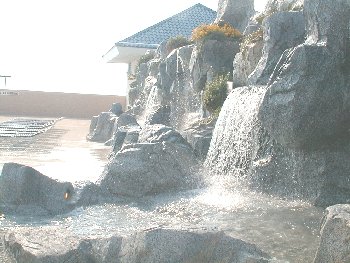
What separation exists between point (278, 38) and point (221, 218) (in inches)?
188

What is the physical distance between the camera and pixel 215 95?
46.4ft

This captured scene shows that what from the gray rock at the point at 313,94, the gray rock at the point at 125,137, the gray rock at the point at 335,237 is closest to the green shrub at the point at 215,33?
the gray rock at the point at 125,137

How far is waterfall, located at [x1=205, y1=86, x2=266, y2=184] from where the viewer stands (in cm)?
988

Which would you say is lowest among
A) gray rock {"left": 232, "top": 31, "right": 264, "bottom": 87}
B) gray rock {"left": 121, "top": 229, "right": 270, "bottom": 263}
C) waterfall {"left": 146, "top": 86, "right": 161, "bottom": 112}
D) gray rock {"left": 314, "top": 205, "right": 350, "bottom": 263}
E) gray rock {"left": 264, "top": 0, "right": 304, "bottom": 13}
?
gray rock {"left": 121, "top": 229, "right": 270, "bottom": 263}

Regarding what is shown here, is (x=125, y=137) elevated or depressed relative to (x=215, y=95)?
depressed

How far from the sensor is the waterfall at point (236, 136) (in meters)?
9.88

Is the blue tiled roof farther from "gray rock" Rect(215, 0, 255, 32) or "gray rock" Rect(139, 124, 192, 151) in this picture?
"gray rock" Rect(139, 124, 192, 151)

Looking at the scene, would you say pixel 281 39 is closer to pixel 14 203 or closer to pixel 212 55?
pixel 212 55

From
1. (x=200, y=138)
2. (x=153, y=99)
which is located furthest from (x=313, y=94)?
(x=153, y=99)

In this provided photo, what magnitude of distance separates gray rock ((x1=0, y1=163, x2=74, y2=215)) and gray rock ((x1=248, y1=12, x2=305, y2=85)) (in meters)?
4.59

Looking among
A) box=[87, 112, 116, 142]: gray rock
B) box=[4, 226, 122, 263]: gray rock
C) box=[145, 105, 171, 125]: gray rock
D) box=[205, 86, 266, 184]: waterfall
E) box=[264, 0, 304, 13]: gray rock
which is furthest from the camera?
box=[87, 112, 116, 142]: gray rock

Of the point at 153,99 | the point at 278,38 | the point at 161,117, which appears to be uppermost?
the point at 278,38

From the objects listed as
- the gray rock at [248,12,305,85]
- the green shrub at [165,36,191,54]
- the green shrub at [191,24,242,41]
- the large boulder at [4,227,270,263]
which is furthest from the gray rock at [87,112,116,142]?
the large boulder at [4,227,270,263]

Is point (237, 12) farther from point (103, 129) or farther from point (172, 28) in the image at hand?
point (172, 28)
